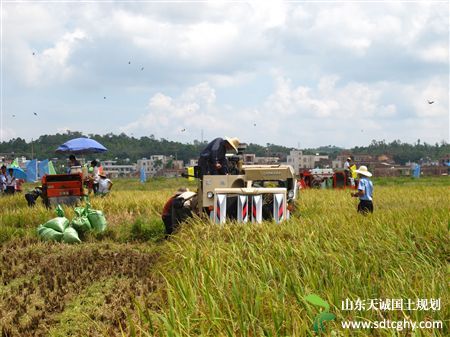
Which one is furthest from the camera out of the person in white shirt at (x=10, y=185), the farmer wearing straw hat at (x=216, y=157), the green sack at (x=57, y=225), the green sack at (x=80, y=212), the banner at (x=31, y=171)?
the banner at (x=31, y=171)

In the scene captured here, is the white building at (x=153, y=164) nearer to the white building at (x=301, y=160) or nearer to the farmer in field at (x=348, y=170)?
the white building at (x=301, y=160)

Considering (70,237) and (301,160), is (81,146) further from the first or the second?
(301,160)

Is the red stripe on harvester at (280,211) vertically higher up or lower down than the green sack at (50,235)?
higher up

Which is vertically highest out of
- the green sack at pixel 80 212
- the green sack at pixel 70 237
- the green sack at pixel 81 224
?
the green sack at pixel 80 212

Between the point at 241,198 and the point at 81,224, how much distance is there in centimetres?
308

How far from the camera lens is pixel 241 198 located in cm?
841

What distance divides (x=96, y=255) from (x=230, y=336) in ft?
16.9

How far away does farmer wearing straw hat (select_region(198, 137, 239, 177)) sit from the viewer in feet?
29.7

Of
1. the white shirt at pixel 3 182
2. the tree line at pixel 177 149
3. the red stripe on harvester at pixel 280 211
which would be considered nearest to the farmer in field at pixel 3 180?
the white shirt at pixel 3 182

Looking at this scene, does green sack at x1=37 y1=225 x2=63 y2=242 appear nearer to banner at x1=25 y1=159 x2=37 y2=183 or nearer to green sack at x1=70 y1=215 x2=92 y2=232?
green sack at x1=70 y1=215 x2=92 y2=232

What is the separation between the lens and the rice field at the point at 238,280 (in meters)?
3.43

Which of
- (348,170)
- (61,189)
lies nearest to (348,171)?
(348,170)

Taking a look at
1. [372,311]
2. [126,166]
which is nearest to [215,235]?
[372,311]

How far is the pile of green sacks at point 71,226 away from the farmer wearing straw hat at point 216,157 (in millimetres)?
2238
